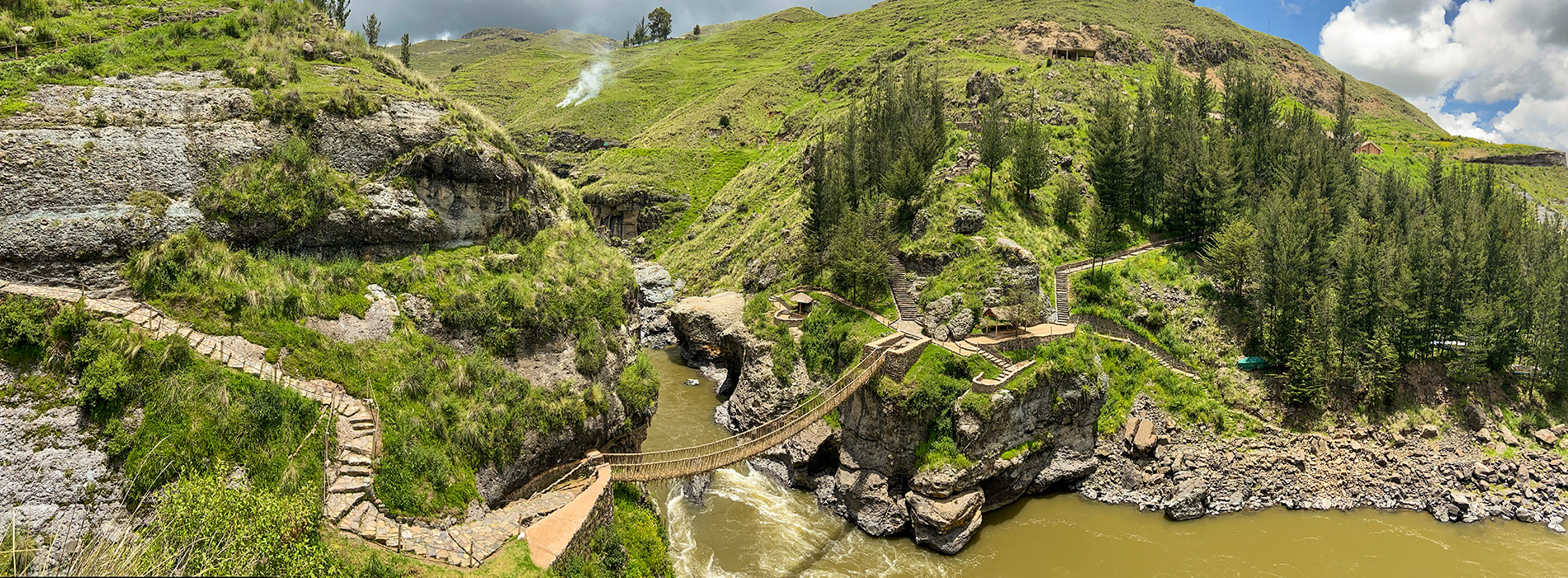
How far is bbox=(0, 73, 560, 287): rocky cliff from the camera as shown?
55.6 ft

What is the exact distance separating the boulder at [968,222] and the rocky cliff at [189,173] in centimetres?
2801

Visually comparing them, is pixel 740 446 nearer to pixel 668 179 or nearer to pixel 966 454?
pixel 966 454

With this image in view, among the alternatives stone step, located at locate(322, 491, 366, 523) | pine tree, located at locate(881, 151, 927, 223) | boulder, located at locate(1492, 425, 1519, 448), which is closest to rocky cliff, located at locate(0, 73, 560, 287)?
stone step, located at locate(322, 491, 366, 523)

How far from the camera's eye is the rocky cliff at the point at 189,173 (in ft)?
55.6

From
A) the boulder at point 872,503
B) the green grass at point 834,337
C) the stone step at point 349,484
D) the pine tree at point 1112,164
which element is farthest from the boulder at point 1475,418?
the stone step at point 349,484

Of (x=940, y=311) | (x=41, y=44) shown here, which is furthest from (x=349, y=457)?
(x=940, y=311)

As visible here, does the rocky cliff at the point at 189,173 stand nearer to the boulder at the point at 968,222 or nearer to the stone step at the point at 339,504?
the stone step at the point at 339,504

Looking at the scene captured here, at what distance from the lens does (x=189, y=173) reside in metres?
19.6

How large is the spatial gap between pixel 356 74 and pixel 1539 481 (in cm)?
6421

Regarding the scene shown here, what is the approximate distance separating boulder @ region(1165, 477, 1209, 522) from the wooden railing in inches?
651

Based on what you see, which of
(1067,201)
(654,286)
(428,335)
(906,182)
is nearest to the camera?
(428,335)

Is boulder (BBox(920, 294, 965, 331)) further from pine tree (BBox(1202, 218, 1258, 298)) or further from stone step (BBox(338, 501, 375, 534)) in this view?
stone step (BBox(338, 501, 375, 534))

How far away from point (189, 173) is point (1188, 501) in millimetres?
43694

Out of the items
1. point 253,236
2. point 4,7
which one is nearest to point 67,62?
point 4,7
